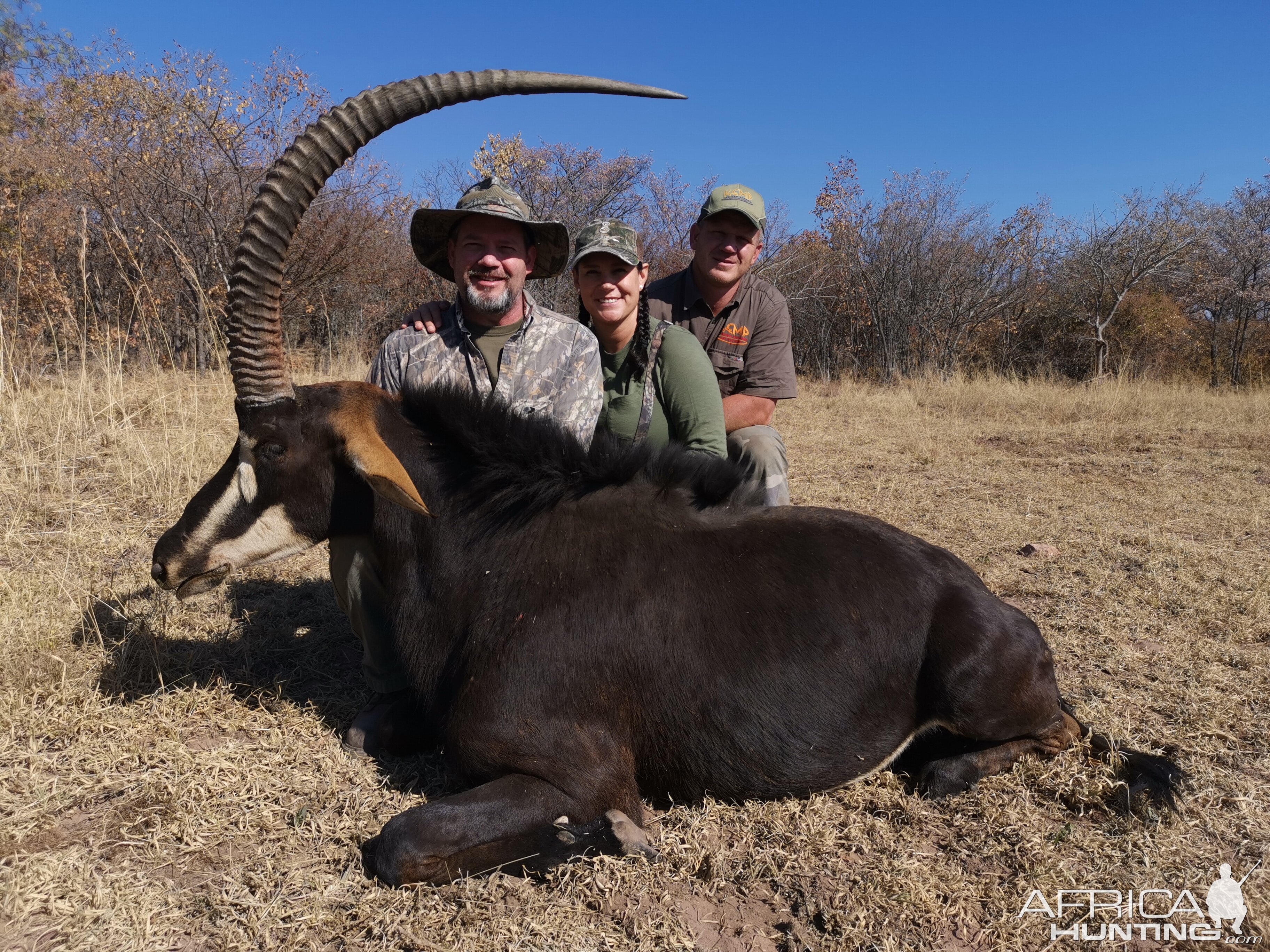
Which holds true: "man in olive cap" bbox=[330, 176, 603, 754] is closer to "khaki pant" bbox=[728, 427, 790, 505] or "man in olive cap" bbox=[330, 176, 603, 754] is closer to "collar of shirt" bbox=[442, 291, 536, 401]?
"collar of shirt" bbox=[442, 291, 536, 401]

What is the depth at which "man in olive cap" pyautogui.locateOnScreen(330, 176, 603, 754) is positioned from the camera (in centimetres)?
440

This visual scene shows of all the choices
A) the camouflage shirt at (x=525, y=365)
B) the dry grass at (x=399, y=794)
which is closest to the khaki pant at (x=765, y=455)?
the camouflage shirt at (x=525, y=365)

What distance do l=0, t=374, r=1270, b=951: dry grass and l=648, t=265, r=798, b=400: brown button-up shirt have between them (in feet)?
7.87

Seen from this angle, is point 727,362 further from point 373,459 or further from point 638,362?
point 373,459

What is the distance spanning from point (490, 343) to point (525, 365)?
0.28m

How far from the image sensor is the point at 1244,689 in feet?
14.3

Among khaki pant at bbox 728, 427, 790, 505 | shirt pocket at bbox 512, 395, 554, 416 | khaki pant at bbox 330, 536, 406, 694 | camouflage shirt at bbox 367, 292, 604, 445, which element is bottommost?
khaki pant at bbox 330, 536, 406, 694

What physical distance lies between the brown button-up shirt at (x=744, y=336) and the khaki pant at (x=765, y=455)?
0.54m

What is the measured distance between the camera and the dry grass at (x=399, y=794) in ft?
9.05

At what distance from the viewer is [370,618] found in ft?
13.9

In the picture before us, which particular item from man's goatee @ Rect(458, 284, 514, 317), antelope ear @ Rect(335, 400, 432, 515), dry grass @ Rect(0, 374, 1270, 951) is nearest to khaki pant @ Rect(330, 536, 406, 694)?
dry grass @ Rect(0, 374, 1270, 951)

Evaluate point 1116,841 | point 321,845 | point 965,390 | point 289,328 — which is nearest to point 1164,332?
point 965,390

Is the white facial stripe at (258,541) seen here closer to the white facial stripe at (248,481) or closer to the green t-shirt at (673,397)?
the white facial stripe at (248,481)

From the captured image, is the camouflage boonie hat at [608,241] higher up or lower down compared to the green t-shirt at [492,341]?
higher up
